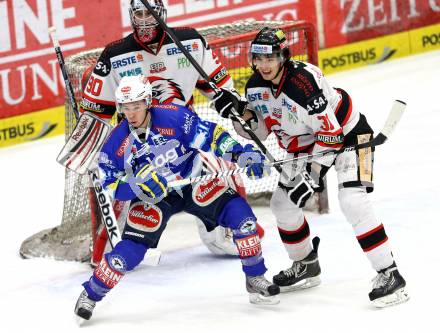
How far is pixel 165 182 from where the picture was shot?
5.12m

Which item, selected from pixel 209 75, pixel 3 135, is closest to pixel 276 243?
pixel 209 75

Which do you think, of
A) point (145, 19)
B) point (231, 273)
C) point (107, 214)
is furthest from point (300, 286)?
point (145, 19)

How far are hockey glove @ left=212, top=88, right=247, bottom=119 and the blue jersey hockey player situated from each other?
20 cm

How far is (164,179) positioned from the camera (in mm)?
5125

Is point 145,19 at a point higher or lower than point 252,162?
higher

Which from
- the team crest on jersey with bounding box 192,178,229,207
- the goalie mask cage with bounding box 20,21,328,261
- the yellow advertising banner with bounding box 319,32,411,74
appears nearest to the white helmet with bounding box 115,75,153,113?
the team crest on jersey with bounding box 192,178,229,207

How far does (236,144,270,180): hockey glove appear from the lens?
522cm

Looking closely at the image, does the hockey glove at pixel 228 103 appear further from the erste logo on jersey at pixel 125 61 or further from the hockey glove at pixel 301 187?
the erste logo on jersey at pixel 125 61

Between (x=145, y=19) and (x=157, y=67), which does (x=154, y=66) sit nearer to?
(x=157, y=67)

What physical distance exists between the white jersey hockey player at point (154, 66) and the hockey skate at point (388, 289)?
4.52 ft

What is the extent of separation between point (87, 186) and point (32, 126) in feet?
8.67

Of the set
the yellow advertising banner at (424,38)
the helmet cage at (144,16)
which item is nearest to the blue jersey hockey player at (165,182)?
the helmet cage at (144,16)

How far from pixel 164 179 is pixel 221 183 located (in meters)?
0.32

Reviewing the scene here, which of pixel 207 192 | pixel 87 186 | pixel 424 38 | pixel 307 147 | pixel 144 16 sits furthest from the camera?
pixel 424 38
